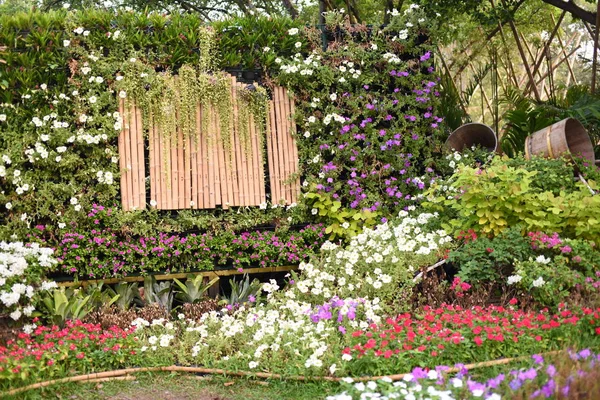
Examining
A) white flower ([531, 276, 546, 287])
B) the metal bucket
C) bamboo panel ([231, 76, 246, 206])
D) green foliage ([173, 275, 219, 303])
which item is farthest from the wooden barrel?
green foliage ([173, 275, 219, 303])

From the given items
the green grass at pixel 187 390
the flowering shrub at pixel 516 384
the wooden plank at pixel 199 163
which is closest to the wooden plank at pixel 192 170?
the wooden plank at pixel 199 163

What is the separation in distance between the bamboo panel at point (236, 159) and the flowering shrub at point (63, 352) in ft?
7.76

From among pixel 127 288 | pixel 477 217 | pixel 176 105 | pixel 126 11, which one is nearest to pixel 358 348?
pixel 477 217

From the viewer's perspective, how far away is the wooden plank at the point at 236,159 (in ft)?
23.5

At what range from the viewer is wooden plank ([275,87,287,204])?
731 cm

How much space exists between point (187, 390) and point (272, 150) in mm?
3457

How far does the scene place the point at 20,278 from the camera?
5.12 metres

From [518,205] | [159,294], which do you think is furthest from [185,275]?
[518,205]

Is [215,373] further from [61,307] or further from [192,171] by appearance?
[192,171]

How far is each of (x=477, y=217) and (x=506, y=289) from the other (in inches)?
32.2

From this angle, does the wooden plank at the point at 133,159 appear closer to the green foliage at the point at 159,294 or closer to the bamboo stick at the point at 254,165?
Result: the green foliage at the point at 159,294

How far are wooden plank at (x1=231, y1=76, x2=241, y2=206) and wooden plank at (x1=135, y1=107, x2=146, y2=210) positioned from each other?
92 cm

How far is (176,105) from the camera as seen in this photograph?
7.06 m

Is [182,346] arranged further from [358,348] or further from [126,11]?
[126,11]
